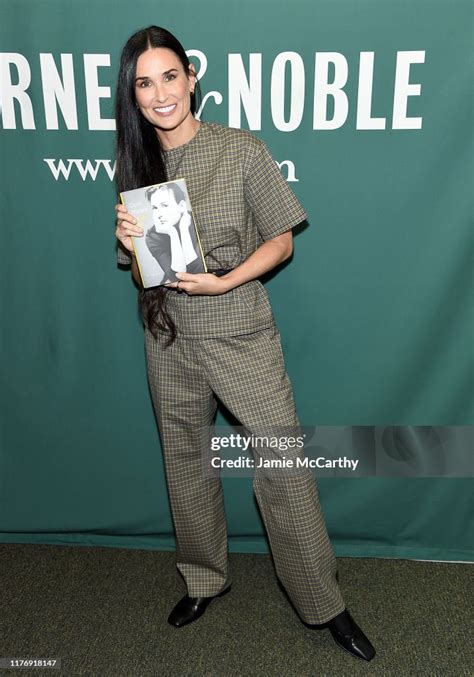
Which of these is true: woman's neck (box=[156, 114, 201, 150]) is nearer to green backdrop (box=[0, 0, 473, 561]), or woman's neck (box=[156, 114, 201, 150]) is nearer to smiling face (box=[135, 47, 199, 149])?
smiling face (box=[135, 47, 199, 149])

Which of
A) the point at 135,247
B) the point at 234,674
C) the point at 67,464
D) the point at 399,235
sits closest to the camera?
the point at 135,247

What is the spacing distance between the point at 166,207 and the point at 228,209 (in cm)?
15

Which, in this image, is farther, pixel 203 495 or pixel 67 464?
pixel 67 464

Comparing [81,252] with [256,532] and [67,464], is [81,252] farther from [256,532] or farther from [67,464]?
[256,532]

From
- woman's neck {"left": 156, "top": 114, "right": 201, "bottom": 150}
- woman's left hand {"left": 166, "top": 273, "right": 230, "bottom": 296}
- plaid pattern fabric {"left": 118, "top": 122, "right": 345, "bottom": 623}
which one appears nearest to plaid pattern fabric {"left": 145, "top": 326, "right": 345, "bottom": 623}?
plaid pattern fabric {"left": 118, "top": 122, "right": 345, "bottom": 623}

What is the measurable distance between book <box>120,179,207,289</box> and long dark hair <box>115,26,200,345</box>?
92 millimetres

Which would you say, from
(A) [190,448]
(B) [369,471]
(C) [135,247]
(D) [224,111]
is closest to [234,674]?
(A) [190,448]

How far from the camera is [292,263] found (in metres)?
2.04

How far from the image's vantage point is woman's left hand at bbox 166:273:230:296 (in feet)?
5.31

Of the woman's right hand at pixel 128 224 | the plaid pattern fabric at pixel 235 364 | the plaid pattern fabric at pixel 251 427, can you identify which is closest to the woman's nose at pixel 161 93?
the plaid pattern fabric at pixel 235 364

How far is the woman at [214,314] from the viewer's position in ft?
5.32

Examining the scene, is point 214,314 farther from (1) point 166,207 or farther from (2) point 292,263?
(2) point 292,263

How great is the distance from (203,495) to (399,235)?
3.00ft

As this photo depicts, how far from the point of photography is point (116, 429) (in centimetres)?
228
